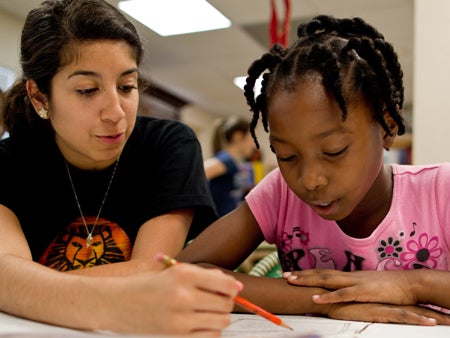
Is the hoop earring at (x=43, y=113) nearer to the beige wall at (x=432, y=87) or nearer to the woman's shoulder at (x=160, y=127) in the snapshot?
the woman's shoulder at (x=160, y=127)

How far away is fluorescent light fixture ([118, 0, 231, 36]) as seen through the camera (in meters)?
3.71

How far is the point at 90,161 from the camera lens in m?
1.21

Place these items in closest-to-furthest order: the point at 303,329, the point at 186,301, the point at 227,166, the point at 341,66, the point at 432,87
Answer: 1. the point at 186,301
2. the point at 303,329
3. the point at 341,66
4. the point at 432,87
5. the point at 227,166

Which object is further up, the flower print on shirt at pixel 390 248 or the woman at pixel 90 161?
the woman at pixel 90 161

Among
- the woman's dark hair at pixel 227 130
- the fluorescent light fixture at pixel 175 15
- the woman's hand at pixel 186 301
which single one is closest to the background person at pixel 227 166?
the woman's dark hair at pixel 227 130

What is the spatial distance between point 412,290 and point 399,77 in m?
0.40

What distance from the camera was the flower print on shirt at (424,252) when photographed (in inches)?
39.3

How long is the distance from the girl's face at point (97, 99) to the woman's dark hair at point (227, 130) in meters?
2.30

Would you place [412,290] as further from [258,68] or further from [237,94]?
[237,94]

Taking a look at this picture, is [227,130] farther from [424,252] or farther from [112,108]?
[424,252]

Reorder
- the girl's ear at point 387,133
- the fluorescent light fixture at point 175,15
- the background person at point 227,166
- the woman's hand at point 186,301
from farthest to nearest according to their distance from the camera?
the fluorescent light fixture at point 175,15 < the background person at point 227,166 < the girl's ear at point 387,133 < the woman's hand at point 186,301

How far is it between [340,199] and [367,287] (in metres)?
0.16

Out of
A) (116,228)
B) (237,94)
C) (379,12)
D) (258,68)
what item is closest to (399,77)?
(258,68)

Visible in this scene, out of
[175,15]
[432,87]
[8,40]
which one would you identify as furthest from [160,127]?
[8,40]
